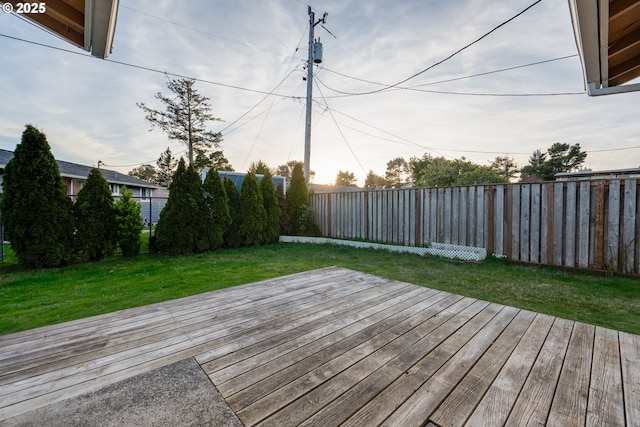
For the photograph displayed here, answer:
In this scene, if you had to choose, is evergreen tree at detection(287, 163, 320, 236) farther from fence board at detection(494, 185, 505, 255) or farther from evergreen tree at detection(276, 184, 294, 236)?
fence board at detection(494, 185, 505, 255)


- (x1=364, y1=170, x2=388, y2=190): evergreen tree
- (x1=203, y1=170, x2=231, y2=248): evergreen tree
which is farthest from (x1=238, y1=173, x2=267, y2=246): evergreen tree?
(x1=364, y1=170, x2=388, y2=190): evergreen tree

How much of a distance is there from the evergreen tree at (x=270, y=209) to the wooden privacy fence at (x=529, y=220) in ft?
9.07

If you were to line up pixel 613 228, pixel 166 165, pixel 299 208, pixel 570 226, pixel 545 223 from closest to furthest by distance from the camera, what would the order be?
pixel 613 228
pixel 570 226
pixel 545 223
pixel 299 208
pixel 166 165

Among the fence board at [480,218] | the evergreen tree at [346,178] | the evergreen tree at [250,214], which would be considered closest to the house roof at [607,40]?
the fence board at [480,218]

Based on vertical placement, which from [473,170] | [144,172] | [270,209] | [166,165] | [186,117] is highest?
[186,117]

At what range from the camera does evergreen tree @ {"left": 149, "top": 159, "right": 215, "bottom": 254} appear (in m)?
5.80

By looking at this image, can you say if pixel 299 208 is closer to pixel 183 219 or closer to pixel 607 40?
pixel 183 219

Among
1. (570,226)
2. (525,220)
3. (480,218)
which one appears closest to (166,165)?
(480,218)

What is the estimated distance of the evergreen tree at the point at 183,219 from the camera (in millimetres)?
5805

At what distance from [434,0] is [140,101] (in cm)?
1723

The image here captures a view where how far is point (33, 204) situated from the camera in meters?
4.40

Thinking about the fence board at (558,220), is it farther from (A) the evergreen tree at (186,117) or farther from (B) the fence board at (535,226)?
(A) the evergreen tree at (186,117)

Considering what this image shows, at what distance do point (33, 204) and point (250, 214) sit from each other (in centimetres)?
396

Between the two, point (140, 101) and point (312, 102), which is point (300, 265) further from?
point (140, 101)
